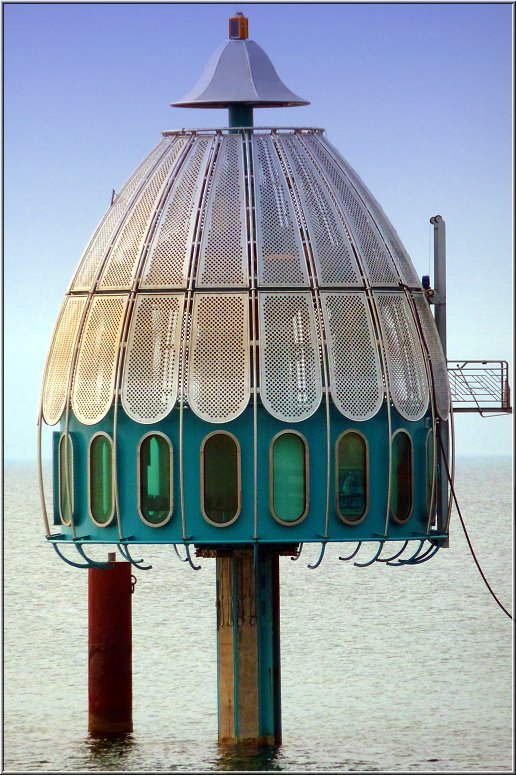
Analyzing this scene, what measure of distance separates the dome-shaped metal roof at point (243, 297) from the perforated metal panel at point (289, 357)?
0.7 inches

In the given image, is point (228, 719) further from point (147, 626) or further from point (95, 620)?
point (147, 626)

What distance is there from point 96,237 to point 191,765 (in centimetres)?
1142

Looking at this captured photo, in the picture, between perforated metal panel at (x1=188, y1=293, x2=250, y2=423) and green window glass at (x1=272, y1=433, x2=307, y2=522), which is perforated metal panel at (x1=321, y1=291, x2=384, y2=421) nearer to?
green window glass at (x1=272, y1=433, x2=307, y2=522)

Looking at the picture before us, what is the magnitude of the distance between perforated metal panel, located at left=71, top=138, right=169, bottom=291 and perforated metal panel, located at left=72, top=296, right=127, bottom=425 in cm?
84

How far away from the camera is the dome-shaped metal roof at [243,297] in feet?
149

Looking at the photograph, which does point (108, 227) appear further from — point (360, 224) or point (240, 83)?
point (360, 224)

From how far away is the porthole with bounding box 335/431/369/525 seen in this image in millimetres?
45656

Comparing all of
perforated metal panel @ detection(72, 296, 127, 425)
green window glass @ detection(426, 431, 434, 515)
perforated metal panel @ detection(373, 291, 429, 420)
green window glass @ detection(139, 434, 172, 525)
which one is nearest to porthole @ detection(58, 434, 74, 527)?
perforated metal panel @ detection(72, 296, 127, 425)

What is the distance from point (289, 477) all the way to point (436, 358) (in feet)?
13.2

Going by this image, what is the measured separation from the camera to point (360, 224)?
47.3 meters

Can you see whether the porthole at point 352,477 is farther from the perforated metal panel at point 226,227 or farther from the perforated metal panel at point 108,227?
the perforated metal panel at point 108,227

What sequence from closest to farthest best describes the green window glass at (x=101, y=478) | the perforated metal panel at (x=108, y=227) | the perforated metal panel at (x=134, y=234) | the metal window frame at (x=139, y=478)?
the metal window frame at (x=139, y=478) → the green window glass at (x=101, y=478) → the perforated metal panel at (x=134, y=234) → the perforated metal panel at (x=108, y=227)

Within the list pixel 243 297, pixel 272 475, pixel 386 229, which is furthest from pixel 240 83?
pixel 272 475

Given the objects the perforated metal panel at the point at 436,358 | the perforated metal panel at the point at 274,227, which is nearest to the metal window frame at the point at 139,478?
the perforated metal panel at the point at 274,227
